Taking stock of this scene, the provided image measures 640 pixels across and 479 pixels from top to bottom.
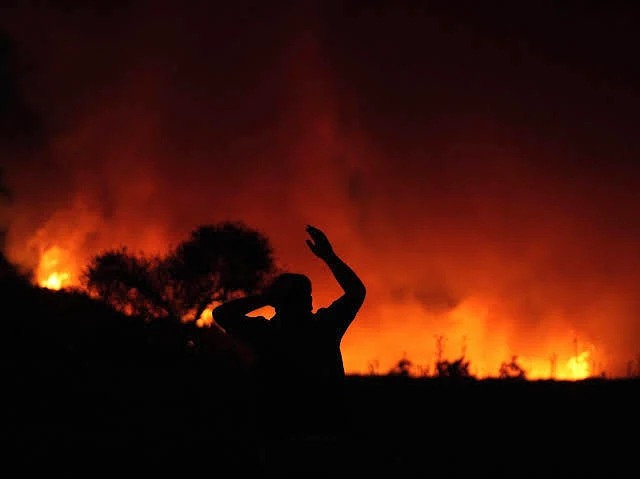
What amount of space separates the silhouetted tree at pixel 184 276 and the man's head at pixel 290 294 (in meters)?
30.6

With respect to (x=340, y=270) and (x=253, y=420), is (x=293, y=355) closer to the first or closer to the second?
(x=340, y=270)

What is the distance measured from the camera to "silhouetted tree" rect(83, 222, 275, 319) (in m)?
35.5

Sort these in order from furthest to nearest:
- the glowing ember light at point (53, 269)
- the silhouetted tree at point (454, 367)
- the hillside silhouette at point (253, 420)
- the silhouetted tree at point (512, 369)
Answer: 1. the glowing ember light at point (53, 269)
2. the silhouetted tree at point (512, 369)
3. the silhouetted tree at point (454, 367)
4. the hillside silhouette at point (253, 420)

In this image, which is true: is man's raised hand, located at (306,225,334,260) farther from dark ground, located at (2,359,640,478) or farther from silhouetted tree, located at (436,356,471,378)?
silhouetted tree, located at (436,356,471,378)

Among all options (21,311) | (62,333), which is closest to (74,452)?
(62,333)

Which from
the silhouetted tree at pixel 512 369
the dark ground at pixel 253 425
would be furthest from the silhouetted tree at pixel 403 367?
the silhouetted tree at pixel 512 369

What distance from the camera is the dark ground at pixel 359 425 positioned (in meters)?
11.2

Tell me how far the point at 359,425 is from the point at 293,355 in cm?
982

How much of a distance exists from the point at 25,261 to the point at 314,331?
168ft

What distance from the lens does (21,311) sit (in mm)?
26078

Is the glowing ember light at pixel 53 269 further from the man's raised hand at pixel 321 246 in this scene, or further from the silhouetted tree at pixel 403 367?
the man's raised hand at pixel 321 246

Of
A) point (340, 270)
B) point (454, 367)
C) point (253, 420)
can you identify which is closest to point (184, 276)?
point (454, 367)

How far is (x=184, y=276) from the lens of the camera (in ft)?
117

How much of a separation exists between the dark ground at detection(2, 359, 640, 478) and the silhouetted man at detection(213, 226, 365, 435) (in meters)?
2.70
